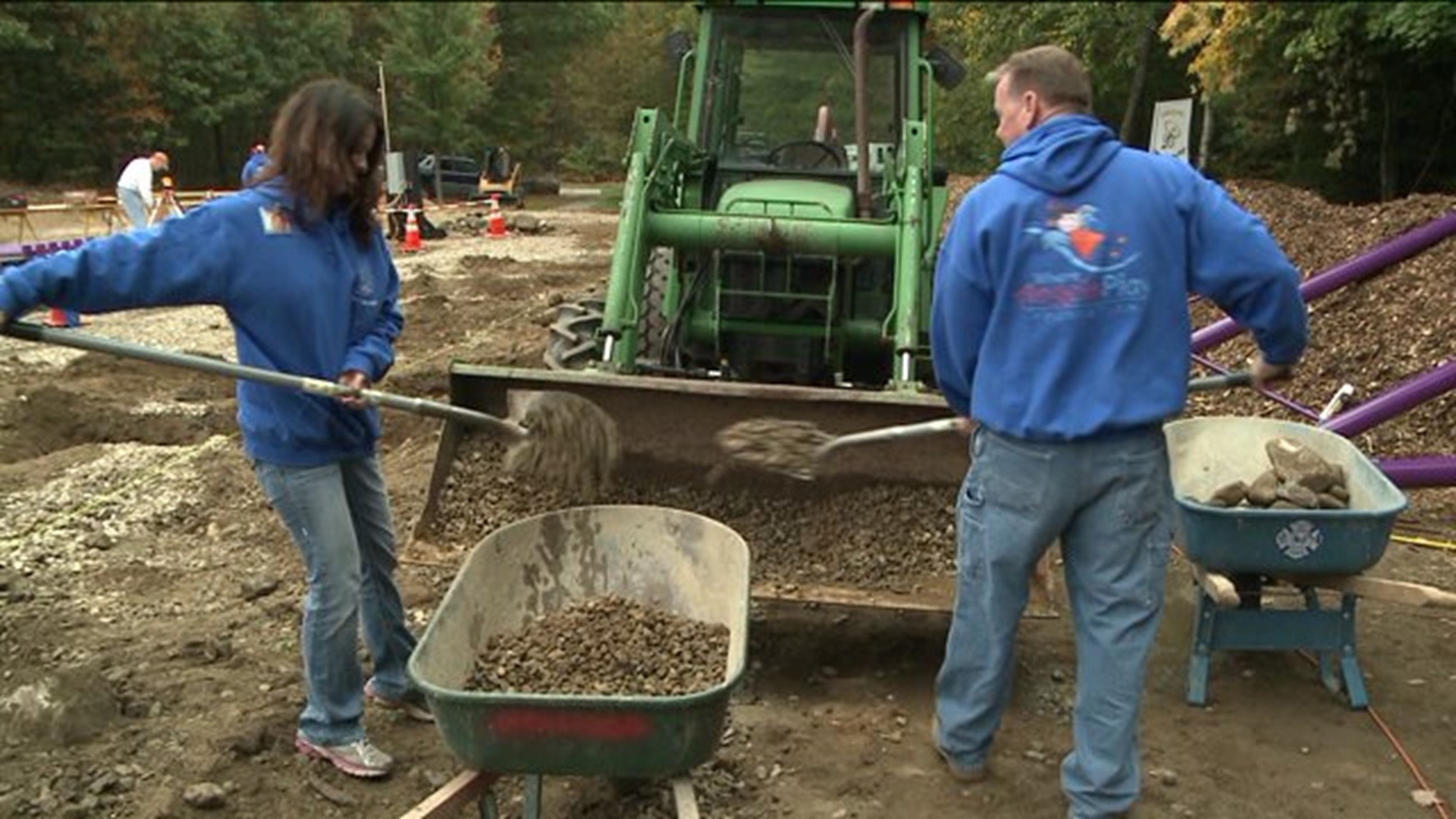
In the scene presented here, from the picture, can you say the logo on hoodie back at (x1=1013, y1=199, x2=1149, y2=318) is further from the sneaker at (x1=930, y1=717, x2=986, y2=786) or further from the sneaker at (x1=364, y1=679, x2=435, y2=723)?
the sneaker at (x1=364, y1=679, x2=435, y2=723)

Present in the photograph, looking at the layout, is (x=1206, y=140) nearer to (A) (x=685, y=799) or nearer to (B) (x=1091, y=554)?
(B) (x=1091, y=554)

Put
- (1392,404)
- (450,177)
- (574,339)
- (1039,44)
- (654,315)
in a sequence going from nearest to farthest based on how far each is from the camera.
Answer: (1392,404) < (654,315) < (574,339) < (1039,44) < (450,177)

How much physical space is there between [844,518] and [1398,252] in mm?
5086

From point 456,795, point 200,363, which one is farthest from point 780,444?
point 200,363

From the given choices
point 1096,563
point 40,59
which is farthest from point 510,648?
point 40,59

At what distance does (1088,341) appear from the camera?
3.09m

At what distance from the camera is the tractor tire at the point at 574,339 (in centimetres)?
637

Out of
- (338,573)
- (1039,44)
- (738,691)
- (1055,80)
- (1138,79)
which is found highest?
(1039,44)

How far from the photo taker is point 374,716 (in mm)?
4027

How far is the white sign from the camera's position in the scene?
13.3 meters

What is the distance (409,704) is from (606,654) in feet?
2.62

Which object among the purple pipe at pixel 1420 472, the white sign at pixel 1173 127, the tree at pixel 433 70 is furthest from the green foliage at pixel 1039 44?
the tree at pixel 433 70

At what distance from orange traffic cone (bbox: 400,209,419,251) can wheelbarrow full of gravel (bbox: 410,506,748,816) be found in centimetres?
1573

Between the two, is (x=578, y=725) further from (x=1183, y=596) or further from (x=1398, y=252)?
(x=1398, y=252)
